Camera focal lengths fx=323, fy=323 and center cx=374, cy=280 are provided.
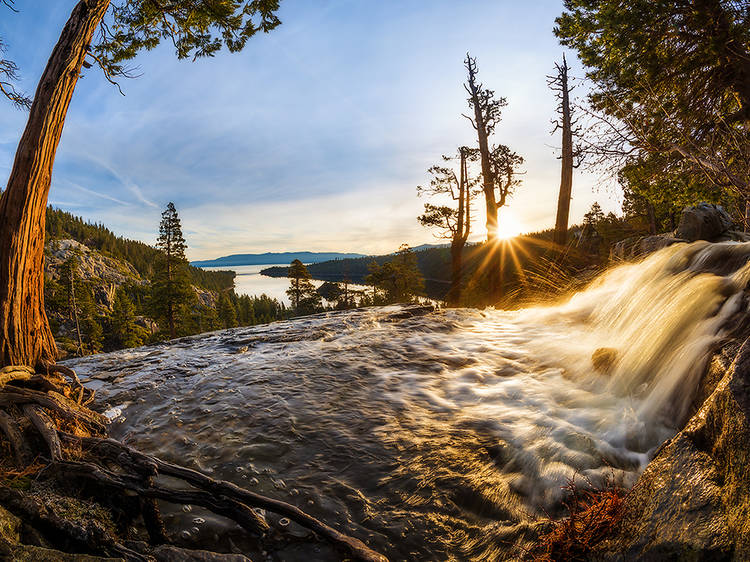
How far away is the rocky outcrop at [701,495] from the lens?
165cm

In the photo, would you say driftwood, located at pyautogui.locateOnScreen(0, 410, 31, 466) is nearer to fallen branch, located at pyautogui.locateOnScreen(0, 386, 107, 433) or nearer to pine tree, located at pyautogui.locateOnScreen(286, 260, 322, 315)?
fallen branch, located at pyautogui.locateOnScreen(0, 386, 107, 433)

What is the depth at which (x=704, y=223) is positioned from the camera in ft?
36.9

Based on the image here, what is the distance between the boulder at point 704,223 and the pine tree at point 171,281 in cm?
3771

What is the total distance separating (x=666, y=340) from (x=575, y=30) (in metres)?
10.9

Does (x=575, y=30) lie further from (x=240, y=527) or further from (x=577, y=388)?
(x=240, y=527)

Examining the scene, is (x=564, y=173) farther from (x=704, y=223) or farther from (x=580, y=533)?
(x=580, y=533)

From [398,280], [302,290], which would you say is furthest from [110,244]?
[398,280]

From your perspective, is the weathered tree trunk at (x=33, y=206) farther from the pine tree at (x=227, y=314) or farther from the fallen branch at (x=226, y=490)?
the pine tree at (x=227, y=314)

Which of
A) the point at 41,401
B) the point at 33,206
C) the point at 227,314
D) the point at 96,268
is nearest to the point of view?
the point at 41,401

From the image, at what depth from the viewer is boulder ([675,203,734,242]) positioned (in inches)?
441


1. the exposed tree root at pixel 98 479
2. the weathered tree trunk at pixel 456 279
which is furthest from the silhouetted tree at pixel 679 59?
the weathered tree trunk at pixel 456 279

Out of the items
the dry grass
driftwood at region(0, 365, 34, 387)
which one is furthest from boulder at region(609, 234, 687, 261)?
driftwood at region(0, 365, 34, 387)

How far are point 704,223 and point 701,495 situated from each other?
13.8 m

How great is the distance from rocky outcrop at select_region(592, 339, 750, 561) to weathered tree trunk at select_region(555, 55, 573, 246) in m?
15.6
